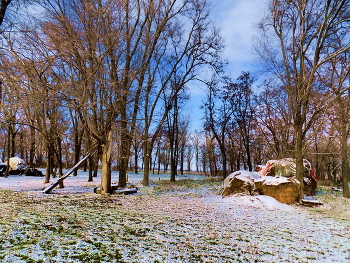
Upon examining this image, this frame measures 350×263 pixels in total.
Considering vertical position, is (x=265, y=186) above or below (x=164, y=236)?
above

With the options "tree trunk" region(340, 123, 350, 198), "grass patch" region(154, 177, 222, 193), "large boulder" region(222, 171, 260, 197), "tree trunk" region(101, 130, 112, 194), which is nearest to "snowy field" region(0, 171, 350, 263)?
"large boulder" region(222, 171, 260, 197)

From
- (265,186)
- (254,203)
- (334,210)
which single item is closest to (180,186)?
(265,186)

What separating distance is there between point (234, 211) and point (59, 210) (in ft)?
18.2

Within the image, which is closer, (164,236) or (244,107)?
(164,236)

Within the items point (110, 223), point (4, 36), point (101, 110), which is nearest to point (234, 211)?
point (110, 223)

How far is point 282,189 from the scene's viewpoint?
901cm

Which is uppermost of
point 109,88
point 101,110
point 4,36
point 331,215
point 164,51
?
point 164,51

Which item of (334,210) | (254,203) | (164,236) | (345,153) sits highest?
(345,153)

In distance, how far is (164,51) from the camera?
15.6 meters

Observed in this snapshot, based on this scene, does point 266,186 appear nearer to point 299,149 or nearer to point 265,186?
point 265,186

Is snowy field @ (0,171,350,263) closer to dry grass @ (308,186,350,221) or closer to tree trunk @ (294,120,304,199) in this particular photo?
dry grass @ (308,186,350,221)

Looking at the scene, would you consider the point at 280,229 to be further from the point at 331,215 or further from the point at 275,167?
the point at 275,167

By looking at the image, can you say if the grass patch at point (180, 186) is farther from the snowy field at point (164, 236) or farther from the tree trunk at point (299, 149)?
the snowy field at point (164, 236)

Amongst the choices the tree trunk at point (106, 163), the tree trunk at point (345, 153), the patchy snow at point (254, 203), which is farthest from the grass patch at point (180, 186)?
the tree trunk at point (345, 153)
